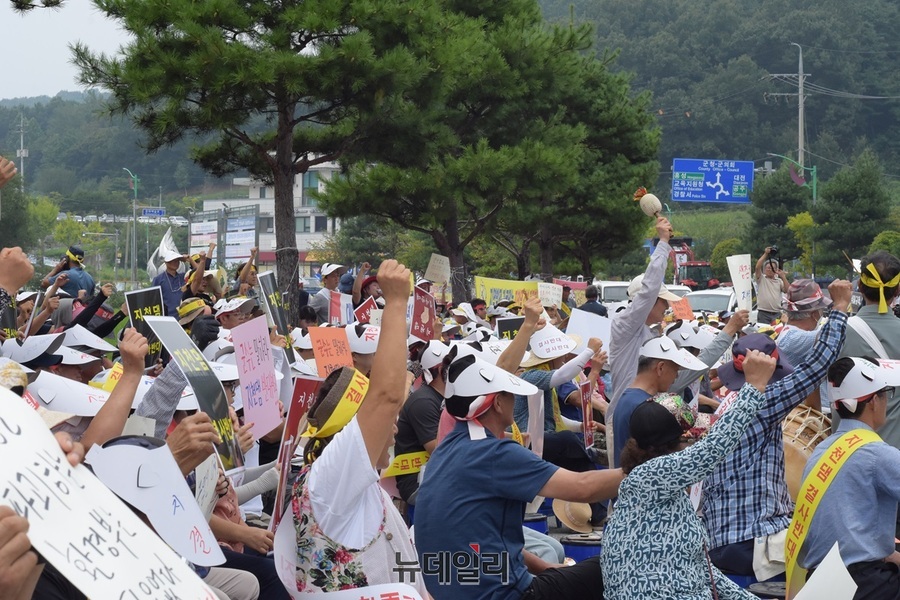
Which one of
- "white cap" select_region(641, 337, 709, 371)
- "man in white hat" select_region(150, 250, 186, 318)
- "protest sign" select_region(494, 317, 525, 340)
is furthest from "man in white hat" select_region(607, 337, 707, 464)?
"man in white hat" select_region(150, 250, 186, 318)

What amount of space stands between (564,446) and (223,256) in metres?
19.0

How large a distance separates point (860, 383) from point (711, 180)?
4811 centimetres

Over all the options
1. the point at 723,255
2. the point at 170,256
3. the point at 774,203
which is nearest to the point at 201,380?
the point at 170,256

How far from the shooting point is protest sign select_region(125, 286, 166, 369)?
7.61 meters

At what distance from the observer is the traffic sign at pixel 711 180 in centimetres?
5141

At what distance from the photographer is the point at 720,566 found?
5637 mm

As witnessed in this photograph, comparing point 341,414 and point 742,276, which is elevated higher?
point 742,276

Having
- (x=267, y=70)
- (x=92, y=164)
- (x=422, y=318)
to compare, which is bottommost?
(x=422, y=318)

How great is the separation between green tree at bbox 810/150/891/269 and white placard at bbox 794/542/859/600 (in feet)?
148

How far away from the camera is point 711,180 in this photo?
2050 inches

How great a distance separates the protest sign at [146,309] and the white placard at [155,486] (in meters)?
4.25

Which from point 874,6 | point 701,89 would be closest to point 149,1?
point 701,89

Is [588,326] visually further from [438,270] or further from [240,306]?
[438,270]

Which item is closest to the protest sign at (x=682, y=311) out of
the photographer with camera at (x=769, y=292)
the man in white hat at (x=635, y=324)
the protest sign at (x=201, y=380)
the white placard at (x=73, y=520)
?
the photographer with camera at (x=769, y=292)
